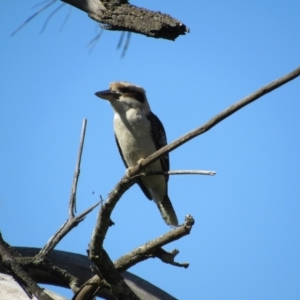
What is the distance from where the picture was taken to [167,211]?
4961mm

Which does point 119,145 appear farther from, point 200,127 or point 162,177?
point 200,127

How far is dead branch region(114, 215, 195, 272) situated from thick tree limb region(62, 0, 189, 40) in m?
0.85

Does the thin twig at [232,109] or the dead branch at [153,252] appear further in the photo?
the dead branch at [153,252]

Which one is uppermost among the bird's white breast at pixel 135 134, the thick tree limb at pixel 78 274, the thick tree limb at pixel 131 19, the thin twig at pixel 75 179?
the bird's white breast at pixel 135 134

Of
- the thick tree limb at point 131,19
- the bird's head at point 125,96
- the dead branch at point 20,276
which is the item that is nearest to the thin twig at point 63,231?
the dead branch at point 20,276

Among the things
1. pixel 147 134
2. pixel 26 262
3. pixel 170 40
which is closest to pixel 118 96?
pixel 147 134

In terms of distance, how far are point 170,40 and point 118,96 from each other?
1.88 metres

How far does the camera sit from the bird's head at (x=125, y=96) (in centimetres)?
464

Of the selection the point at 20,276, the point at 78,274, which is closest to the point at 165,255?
the point at 20,276

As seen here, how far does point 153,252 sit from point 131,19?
1.09m

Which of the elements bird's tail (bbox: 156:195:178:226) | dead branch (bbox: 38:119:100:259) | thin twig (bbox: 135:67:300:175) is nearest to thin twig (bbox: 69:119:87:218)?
dead branch (bbox: 38:119:100:259)

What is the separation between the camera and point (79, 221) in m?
3.38

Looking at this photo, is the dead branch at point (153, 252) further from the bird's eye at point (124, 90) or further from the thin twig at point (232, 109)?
the bird's eye at point (124, 90)

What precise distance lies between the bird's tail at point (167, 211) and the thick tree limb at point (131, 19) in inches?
82.5
